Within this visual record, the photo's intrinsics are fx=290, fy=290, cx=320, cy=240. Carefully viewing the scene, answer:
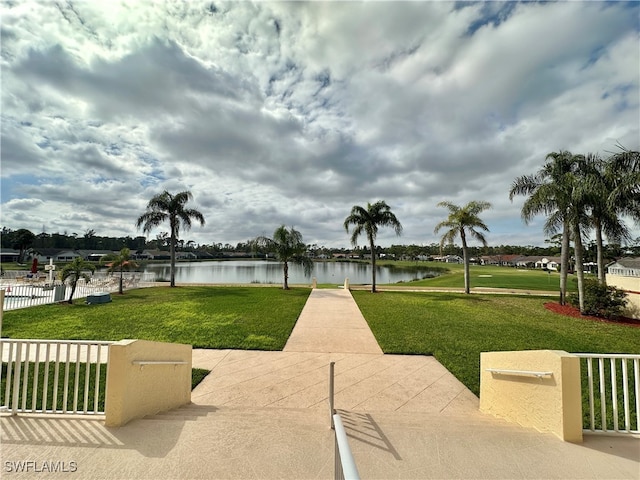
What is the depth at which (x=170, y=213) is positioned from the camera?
20.0 metres

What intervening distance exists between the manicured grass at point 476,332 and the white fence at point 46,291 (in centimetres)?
1337

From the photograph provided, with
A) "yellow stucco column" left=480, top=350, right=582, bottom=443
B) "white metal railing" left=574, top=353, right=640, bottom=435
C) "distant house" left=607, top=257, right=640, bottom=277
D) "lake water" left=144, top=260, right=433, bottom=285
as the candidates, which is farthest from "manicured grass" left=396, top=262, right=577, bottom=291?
"yellow stucco column" left=480, top=350, right=582, bottom=443

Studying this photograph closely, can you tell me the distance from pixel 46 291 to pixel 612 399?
21788 mm

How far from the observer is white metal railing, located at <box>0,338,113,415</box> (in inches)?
123

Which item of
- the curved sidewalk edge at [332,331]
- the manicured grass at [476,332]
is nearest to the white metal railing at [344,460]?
the manicured grass at [476,332]

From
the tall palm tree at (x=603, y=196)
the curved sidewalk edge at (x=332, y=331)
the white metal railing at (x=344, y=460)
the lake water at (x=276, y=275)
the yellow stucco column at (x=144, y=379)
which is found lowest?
the lake water at (x=276, y=275)

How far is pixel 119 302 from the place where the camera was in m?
12.5

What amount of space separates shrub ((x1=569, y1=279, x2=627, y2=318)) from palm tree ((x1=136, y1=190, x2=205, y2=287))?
21405 mm

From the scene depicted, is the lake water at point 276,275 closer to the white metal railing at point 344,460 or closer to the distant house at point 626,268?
the distant house at point 626,268

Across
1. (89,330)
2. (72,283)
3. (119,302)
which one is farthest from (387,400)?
(72,283)

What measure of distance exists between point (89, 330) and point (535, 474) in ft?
32.3

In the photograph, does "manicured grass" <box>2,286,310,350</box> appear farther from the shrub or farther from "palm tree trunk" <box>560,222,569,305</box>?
"palm tree trunk" <box>560,222,569,305</box>

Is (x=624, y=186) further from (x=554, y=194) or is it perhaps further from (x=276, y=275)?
(x=276, y=275)

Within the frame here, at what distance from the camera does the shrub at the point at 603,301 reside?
32.6 feet
